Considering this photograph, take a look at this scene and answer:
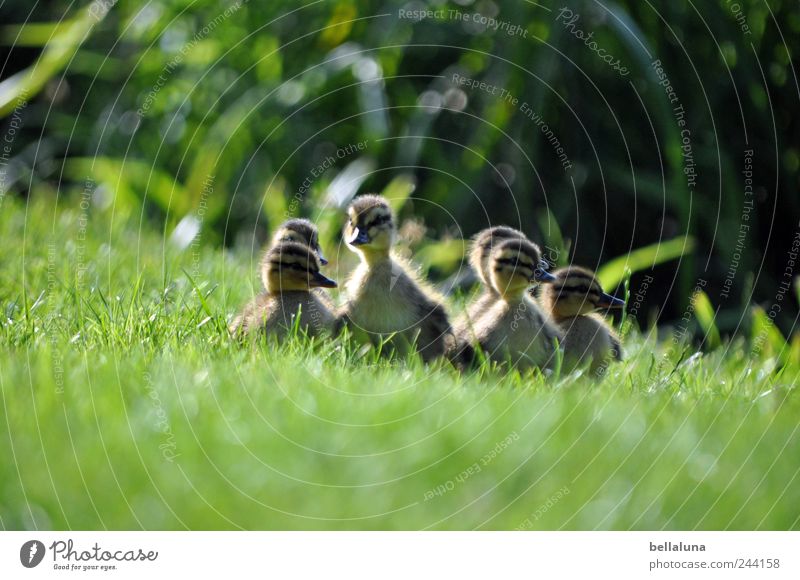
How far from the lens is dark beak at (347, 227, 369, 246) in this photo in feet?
12.1

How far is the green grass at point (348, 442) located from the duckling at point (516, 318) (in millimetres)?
224

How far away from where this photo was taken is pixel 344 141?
21.9ft

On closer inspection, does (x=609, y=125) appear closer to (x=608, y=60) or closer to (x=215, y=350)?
(x=608, y=60)

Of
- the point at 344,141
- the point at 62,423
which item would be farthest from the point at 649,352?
the point at 344,141

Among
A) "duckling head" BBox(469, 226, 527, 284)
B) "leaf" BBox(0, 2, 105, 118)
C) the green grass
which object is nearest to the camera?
the green grass

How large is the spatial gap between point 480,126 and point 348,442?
3921mm

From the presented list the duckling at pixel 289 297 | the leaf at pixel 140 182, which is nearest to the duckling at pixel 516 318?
the duckling at pixel 289 297

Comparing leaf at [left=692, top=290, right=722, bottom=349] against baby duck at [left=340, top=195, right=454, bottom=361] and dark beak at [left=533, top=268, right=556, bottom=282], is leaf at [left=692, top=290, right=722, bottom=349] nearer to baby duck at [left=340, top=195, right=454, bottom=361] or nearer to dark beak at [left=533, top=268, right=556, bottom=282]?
A: dark beak at [left=533, top=268, right=556, bottom=282]

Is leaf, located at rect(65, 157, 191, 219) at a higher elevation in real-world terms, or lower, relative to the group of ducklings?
higher

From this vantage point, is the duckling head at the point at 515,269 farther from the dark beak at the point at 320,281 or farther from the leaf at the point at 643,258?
the leaf at the point at 643,258

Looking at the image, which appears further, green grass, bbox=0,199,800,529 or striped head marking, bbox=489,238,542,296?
striped head marking, bbox=489,238,542,296
